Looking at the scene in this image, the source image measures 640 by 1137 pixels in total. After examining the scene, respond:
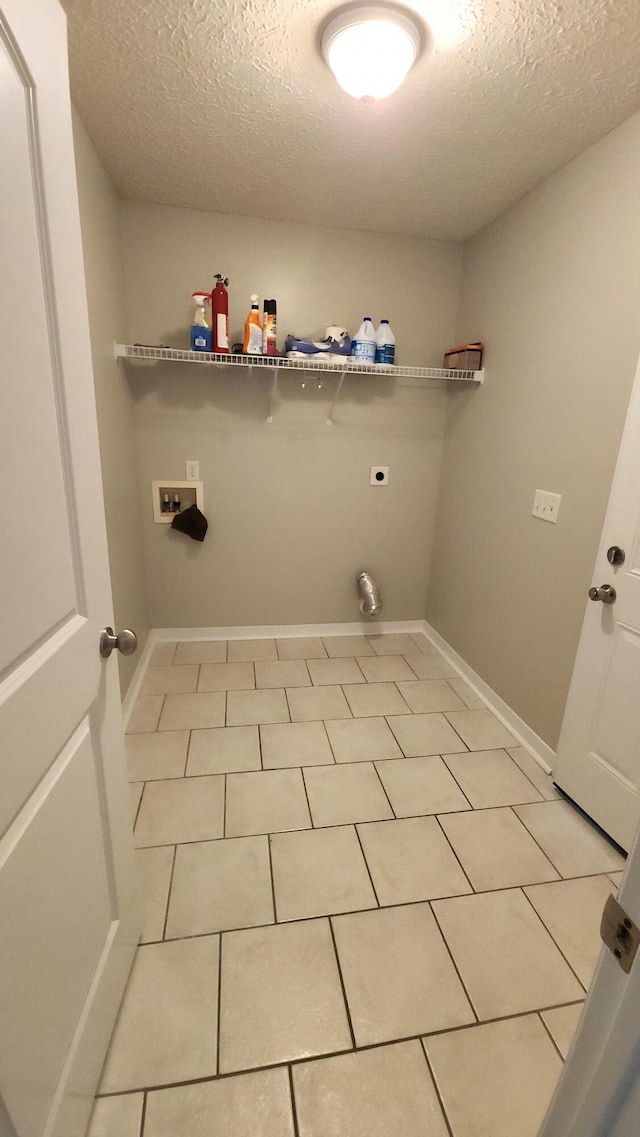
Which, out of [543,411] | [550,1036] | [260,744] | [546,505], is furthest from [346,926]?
[543,411]

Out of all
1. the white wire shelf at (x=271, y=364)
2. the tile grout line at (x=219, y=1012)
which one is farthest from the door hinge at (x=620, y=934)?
the white wire shelf at (x=271, y=364)

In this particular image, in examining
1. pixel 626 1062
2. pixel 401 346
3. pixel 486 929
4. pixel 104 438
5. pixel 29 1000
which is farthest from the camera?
pixel 401 346

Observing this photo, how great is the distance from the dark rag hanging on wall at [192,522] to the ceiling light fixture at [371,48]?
188 centimetres

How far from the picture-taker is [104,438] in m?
1.86

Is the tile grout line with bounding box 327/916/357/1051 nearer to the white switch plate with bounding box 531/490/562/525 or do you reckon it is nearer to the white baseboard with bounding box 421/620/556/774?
the white baseboard with bounding box 421/620/556/774

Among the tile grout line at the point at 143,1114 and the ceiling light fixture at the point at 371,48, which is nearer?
the tile grout line at the point at 143,1114

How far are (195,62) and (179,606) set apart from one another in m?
2.36

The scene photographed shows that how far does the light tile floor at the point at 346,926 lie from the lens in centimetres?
98

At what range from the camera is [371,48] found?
1.24 meters

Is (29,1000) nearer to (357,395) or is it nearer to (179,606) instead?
(179,606)

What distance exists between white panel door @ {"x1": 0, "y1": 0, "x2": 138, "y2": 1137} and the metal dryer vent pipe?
6.71 feet

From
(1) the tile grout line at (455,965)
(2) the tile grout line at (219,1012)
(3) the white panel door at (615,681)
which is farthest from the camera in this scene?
(3) the white panel door at (615,681)

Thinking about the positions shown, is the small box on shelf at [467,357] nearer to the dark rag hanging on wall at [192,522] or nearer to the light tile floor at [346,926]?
the dark rag hanging on wall at [192,522]

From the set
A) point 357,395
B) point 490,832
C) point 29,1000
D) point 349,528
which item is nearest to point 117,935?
point 29,1000
